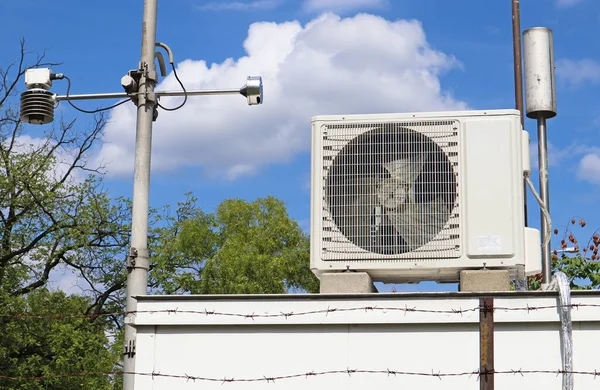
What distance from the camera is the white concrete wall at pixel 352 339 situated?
519 cm

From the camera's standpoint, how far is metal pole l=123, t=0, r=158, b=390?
6320 mm

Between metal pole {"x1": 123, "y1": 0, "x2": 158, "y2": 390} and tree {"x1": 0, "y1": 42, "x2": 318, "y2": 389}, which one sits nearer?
metal pole {"x1": 123, "y1": 0, "x2": 158, "y2": 390}

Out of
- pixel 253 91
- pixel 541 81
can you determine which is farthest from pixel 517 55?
pixel 253 91

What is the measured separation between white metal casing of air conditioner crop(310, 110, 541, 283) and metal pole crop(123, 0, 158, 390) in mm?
1471

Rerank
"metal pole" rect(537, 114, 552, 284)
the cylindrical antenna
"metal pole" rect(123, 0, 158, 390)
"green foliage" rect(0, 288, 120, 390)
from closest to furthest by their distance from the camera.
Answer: "metal pole" rect(123, 0, 158, 390)
the cylindrical antenna
"metal pole" rect(537, 114, 552, 284)
"green foliage" rect(0, 288, 120, 390)

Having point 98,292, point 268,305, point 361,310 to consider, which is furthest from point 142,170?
point 98,292

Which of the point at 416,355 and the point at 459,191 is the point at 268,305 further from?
the point at 459,191

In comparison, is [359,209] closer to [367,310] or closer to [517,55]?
[367,310]

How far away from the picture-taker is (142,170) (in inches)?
261

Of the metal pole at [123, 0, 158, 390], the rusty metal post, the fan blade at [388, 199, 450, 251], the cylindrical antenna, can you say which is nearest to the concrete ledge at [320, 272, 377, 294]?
the fan blade at [388, 199, 450, 251]

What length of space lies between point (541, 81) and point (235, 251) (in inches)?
853

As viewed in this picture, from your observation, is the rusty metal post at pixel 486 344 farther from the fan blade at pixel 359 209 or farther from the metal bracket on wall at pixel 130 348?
the metal bracket on wall at pixel 130 348

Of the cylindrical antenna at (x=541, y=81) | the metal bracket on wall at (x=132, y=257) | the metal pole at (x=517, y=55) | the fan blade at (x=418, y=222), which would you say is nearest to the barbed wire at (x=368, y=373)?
the fan blade at (x=418, y=222)

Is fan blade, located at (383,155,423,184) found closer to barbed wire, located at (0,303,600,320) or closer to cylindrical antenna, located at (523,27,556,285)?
barbed wire, located at (0,303,600,320)
